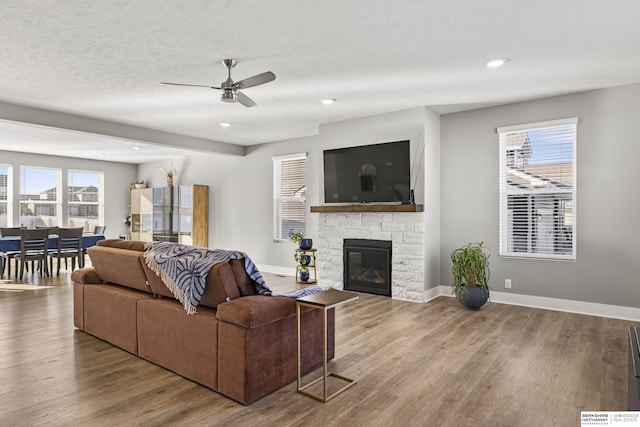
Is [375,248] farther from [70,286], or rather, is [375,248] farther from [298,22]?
[70,286]

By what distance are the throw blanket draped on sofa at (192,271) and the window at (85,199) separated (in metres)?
8.49

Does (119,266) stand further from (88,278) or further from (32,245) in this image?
(32,245)

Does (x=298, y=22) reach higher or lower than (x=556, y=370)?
higher

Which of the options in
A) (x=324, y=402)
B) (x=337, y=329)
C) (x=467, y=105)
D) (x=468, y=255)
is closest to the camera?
(x=324, y=402)

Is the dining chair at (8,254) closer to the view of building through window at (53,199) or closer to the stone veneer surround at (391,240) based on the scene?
the view of building through window at (53,199)

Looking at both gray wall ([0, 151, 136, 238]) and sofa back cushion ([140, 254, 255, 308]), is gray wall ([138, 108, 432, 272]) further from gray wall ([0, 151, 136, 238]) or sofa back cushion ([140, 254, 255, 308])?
sofa back cushion ([140, 254, 255, 308])

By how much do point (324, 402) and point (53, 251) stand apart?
22.9 feet

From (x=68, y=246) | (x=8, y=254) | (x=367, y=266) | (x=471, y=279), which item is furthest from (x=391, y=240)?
(x=8, y=254)

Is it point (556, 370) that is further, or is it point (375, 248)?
point (375, 248)

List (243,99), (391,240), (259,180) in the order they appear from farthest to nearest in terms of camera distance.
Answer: (259,180) → (391,240) → (243,99)

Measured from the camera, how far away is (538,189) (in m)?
4.88

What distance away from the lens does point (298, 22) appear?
286 centimetres

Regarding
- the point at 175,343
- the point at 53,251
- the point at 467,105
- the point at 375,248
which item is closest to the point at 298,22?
the point at 175,343

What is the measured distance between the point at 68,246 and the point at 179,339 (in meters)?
5.97
